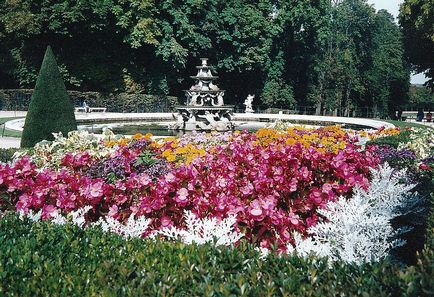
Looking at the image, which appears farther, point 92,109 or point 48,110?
point 92,109

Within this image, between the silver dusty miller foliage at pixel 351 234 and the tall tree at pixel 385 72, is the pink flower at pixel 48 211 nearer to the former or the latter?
the silver dusty miller foliage at pixel 351 234

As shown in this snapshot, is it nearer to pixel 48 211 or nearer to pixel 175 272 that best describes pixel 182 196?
pixel 48 211

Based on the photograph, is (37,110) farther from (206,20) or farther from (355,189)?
(206,20)

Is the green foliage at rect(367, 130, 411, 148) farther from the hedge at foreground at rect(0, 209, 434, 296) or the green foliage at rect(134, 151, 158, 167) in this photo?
the hedge at foreground at rect(0, 209, 434, 296)

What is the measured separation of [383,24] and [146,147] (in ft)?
147

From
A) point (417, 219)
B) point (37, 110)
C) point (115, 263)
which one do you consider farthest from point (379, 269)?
point (37, 110)

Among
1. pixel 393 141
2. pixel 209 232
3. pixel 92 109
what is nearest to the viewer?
pixel 209 232

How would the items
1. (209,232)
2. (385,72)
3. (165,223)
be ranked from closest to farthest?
(209,232) < (165,223) < (385,72)

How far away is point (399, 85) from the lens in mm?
45000

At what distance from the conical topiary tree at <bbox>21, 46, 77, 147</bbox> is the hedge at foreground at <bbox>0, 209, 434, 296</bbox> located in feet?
30.1

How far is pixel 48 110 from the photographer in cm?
1230

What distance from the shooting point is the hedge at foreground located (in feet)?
8.38

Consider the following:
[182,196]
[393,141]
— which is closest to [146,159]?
[182,196]

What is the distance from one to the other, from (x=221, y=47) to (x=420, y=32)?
15219 mm
